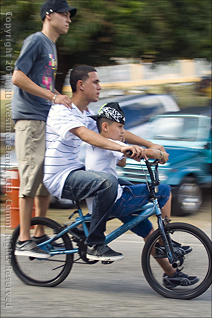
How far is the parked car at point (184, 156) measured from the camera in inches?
342

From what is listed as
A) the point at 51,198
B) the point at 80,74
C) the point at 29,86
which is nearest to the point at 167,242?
the point at 80,74

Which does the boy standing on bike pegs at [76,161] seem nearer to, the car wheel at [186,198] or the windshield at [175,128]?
the car wheel at [186,198]

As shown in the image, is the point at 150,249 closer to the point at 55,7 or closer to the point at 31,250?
the point at 31,250

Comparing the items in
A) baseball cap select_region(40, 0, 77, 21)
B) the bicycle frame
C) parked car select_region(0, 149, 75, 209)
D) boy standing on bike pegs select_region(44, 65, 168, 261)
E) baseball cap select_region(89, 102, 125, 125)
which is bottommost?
parked car select_region(0, 149, 75, 209)

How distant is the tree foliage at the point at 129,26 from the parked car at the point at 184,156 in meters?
1.09

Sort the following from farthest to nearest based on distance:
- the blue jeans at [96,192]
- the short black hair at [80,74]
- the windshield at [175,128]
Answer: the windshield at [175,128], the short black hair at [80,74], the blue jeans at [96,192]

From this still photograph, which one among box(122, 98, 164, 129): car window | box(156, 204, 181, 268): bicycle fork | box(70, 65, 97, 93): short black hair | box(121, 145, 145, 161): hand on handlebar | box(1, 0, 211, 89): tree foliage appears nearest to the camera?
box(121, 145, 145, 161): hand on handlebar

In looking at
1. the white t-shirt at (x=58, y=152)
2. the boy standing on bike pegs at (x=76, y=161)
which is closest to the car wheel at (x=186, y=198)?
the boy standing on bike pegs at (x=76, y=161)

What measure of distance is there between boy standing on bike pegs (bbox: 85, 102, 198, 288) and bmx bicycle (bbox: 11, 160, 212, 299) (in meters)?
0.05

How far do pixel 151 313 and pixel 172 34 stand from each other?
5.85 metres

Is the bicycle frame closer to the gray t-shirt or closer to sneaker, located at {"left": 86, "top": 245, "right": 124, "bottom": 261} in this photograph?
sneaker, located at {"left": 86, "top": 245, "right": 124, "bottom": 261}

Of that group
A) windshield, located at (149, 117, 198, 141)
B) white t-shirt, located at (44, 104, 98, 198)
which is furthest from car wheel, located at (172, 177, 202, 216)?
white t-shirt, located at (44, 104, 98, 198)

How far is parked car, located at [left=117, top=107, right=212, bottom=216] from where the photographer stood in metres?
8.68

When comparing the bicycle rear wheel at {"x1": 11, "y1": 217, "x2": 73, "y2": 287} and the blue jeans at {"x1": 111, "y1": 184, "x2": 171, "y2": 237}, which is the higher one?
the blue jeans at {"x1": 111, "y1": 184, "x2": 171, "y2": 237}
